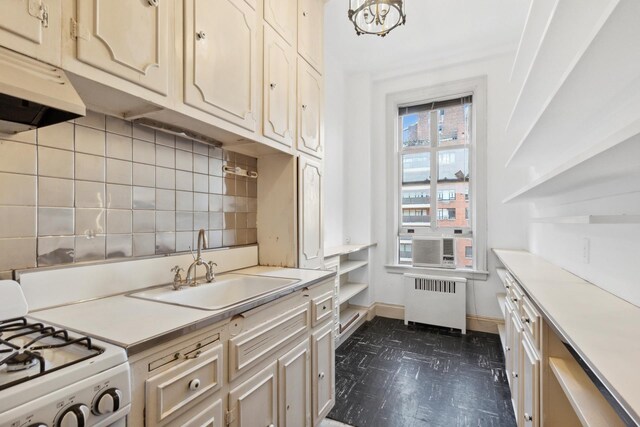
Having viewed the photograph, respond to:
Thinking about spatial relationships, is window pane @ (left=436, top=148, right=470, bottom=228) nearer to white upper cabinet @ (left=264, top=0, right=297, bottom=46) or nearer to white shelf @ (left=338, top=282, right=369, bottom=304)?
white shelf @ (left=338, top=282, right=369, bottom=304)

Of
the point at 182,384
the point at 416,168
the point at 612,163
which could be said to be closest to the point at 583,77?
the point at 612,163

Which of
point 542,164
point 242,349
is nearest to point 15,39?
point 242,349

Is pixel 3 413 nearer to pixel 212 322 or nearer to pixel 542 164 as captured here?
pixel 212 322

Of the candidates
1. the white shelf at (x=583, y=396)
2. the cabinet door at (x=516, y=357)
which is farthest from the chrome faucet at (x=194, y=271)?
the cabinet door at (x=516, y=357)

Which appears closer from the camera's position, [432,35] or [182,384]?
[182,384]

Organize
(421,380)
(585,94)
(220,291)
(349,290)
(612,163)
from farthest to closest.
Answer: (349,290) < (421,380) < (220,291) < (585,94) < (612,163)

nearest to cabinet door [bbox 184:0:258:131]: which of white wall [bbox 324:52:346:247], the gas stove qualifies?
the gas stove

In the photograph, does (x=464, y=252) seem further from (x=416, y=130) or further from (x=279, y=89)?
A: (x=279, y=89)

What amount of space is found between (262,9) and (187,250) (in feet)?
4.81

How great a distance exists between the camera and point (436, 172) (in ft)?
12.4

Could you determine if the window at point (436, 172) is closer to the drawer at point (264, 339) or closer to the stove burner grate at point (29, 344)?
the drawer at point (264, 339)

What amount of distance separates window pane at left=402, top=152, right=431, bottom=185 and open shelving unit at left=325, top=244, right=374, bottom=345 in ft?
3.44

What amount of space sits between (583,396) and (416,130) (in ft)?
11.2

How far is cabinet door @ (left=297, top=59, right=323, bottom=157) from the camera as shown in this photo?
2.12m
